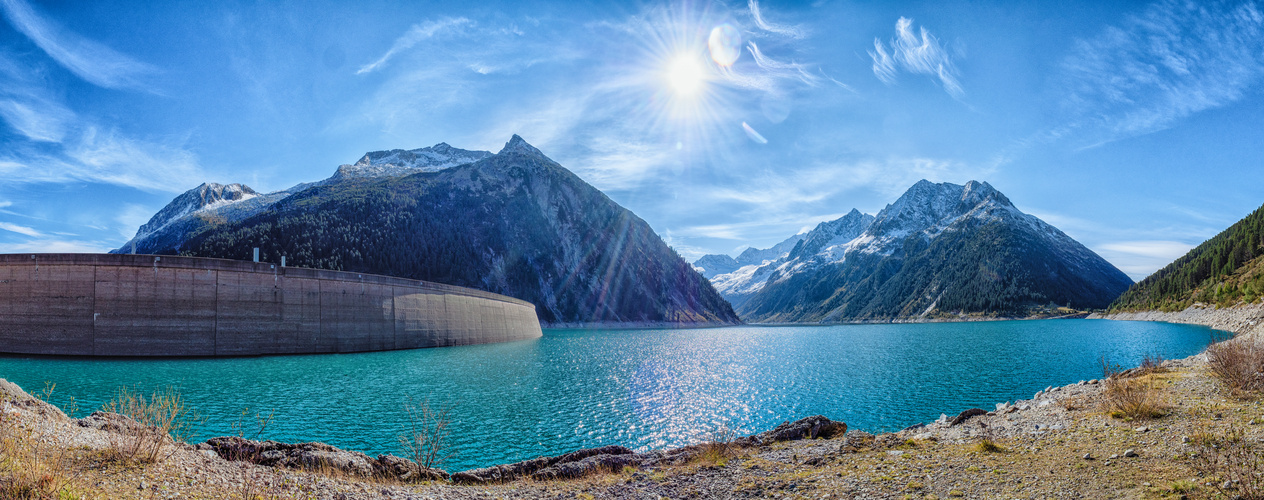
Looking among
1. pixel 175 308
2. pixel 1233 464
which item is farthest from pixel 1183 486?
pixel 175 308

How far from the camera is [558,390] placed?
3600 cm

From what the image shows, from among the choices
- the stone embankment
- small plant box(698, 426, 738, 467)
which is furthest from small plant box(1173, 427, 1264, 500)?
the stone embankment

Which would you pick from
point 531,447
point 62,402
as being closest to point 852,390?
point 531,447

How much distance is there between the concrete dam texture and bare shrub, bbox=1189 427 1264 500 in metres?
63.0

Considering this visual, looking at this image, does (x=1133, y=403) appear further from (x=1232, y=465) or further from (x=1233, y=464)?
(x=1232, y=465)

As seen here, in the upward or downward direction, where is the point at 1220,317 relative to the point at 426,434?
downward

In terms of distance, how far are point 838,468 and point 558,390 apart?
2570cm

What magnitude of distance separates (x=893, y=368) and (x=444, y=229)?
17437 cm

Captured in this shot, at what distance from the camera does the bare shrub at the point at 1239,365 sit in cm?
1567

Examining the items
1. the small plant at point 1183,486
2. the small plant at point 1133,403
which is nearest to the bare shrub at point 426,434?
the small plant at point 1183,486

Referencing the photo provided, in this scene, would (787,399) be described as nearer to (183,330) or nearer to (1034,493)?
(1034,493)

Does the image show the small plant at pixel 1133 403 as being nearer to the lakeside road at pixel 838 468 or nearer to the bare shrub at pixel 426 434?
the lakeside road at pixel 838 468

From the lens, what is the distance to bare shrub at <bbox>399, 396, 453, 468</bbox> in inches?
556

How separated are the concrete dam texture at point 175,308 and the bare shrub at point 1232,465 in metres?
63.0
